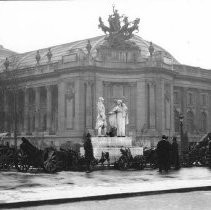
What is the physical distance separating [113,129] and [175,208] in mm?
22934

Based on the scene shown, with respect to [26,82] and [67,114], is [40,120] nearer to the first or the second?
[26,82]

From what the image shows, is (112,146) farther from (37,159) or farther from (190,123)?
(190,123)

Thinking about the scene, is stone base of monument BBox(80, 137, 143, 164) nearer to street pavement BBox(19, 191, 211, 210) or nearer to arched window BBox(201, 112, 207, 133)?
street pavement BBox(19, 191, 211, 210)

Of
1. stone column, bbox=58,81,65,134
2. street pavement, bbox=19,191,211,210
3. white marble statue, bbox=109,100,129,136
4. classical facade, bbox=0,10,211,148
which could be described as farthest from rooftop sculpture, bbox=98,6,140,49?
street pavement, bbox=19,191,211,210

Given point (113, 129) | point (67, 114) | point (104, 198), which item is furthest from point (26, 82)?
point (104, 198)

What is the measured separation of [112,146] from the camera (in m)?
34.0

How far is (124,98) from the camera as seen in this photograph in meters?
77.2

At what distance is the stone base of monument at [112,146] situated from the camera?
3322 cm

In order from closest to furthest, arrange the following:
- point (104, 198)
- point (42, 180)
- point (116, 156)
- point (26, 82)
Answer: point (104, 198), point (42, 180), point (116, 156), point (26, 82)

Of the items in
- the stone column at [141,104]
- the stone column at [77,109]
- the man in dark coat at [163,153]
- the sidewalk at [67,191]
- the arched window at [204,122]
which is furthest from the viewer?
the arched window at [204,122]

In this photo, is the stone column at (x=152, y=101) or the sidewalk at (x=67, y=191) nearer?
the sidewalk at (x=67, y=191)

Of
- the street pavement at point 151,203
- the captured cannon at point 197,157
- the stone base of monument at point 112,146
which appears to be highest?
the stone base of monument at point 112,146

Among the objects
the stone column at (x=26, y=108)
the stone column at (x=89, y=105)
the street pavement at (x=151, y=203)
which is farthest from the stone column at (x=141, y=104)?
the street pavement at (x=151, y=203)

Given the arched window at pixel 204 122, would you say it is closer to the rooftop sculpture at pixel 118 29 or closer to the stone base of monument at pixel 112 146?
the rooftop sculpture at pixel 118 29
